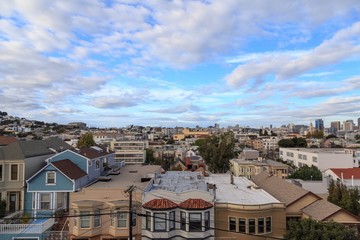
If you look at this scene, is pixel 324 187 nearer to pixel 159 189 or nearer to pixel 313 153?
pixel 159 189

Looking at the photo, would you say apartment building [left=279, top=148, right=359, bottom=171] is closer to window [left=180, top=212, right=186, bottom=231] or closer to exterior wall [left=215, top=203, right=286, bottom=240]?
exterior wall [left=215, top=203, right=286, bottom=240]

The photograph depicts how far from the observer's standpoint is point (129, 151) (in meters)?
109

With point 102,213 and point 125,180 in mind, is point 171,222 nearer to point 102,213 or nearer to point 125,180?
point 102,213

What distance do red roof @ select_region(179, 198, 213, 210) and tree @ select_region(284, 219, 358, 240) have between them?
5.63 m

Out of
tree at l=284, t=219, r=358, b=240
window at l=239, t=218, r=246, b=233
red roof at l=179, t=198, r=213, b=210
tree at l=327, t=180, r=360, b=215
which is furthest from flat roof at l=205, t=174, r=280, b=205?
tree at l=327, t=180, r=360, b=215

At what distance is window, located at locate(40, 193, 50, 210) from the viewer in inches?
919

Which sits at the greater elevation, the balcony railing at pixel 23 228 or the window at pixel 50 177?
the window at pixel 50 177

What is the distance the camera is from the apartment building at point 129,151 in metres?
106

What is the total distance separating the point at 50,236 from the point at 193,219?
10284mm

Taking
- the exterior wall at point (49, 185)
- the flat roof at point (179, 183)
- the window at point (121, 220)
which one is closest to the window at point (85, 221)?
the window at point (121, 220)

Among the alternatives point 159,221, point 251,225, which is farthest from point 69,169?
point 251,225

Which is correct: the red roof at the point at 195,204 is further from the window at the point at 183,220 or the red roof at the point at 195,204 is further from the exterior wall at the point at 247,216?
the exterior wall at the point at 247,216

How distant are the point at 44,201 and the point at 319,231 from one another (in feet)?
65.5

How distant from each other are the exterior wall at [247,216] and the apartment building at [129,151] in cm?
8596
